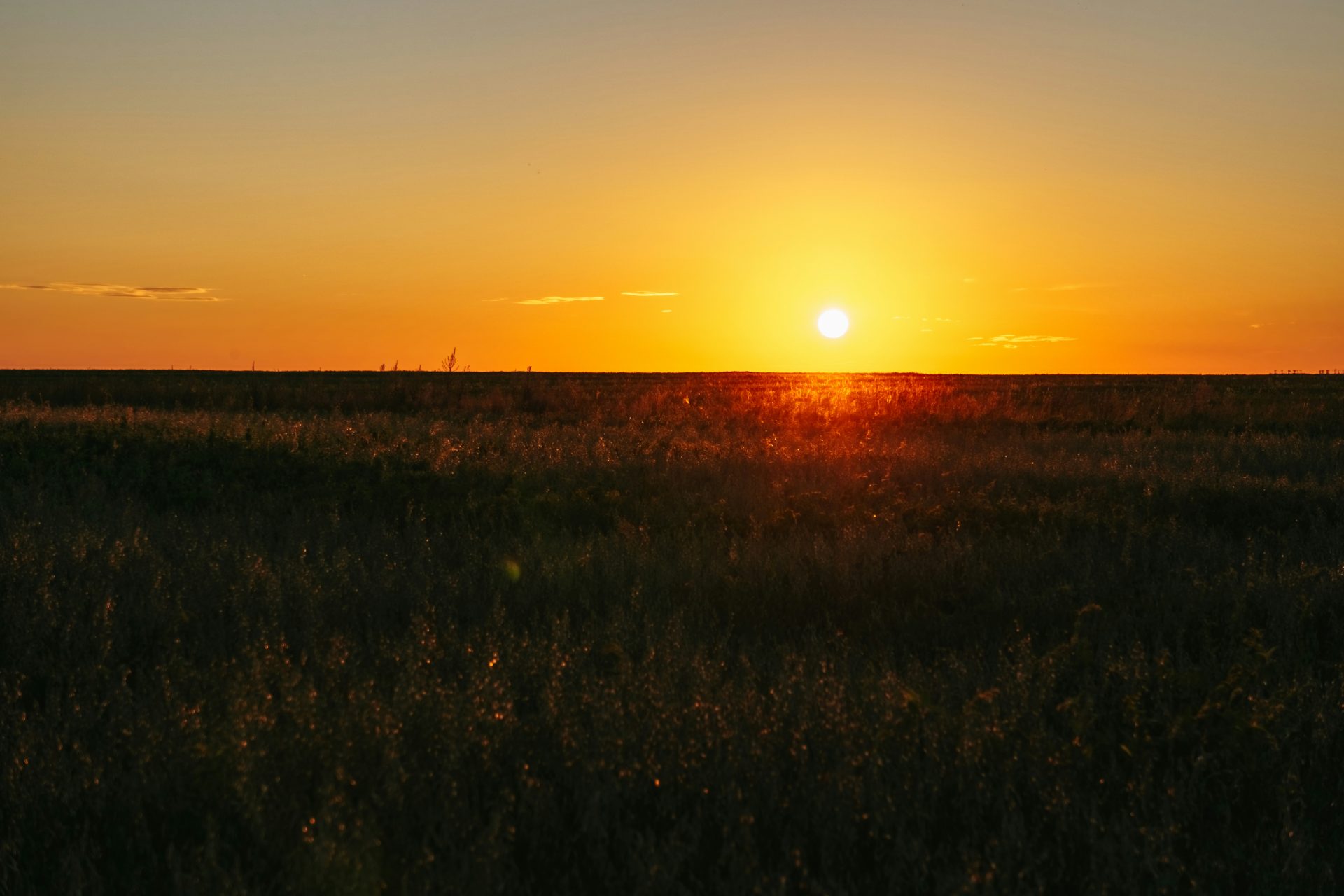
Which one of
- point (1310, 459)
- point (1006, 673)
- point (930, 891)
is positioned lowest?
point (930, 891)

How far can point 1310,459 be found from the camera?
11805 mm

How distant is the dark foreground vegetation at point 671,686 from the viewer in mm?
2754

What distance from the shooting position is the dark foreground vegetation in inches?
108

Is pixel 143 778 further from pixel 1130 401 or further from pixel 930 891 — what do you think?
pixel 1130 401

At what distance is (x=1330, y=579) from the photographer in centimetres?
552

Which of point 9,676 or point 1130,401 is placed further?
point 1130,401

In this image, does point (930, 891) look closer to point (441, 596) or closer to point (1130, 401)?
point (441, 596)

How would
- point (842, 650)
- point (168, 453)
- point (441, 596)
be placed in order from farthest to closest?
point (168, 453)
point (441, 596)
point (842, 650)

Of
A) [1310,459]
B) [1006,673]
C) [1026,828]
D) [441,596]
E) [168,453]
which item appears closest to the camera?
[1026,828]

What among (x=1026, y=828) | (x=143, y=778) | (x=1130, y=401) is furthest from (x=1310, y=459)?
(x=143, y=778)

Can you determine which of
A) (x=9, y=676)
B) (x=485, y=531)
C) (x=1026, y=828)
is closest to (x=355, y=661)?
(x=9, y=676)

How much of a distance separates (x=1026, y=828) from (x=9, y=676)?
448cm

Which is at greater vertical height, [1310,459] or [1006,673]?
[1310,459]

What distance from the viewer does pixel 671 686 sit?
3.73m
